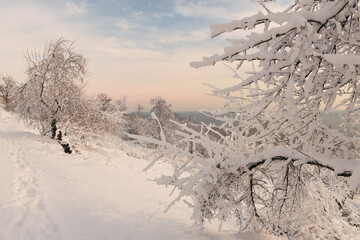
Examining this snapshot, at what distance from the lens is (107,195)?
6293mm

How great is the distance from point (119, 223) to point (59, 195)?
7.74 ft

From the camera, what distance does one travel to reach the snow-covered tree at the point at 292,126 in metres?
1.64

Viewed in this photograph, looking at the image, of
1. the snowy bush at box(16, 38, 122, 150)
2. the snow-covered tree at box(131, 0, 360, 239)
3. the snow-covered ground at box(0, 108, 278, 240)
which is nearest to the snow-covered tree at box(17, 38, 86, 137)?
the snowy bush at box(16, 38, 122, 150)

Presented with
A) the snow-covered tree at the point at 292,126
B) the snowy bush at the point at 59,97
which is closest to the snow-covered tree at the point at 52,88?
the snowy bush at the point at 59,97

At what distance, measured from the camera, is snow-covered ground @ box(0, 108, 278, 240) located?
4371 mm

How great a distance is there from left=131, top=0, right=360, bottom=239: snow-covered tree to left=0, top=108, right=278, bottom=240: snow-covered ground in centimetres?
127

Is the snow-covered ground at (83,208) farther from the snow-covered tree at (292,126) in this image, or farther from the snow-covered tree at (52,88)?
the snow-covered tree at (52,88)

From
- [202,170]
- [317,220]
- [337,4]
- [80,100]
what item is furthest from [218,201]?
[80,100]

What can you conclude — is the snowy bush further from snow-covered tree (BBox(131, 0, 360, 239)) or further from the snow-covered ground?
snow-covered tree (BBox(131, 0, 360, 239))

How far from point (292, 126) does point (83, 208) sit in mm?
4587

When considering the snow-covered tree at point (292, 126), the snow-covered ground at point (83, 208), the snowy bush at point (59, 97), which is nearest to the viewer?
the snow-covered tree at point (292, 126)

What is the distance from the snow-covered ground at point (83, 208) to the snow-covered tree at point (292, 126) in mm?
1269

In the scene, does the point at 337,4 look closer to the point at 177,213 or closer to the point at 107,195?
the point at 177,213

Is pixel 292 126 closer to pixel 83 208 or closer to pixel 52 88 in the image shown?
pixel 83 208
